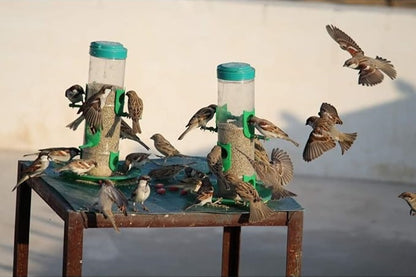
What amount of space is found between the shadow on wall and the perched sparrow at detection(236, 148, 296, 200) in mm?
4847

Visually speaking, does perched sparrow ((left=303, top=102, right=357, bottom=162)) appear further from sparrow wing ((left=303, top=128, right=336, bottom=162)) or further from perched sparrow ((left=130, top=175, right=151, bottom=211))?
perched sparrow ((left=130, top=175, right=151, bottom=211))

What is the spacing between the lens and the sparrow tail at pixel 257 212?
5.84 meters

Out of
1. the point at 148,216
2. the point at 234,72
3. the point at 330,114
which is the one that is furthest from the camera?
the point at 330,114

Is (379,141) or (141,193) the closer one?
(141,193)

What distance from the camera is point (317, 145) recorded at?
7105 millimetres

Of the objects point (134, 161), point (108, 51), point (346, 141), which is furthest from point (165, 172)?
point (346, 141)

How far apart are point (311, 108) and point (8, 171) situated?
2.90 meters

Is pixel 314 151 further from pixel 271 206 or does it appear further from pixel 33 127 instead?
pixel 33 127

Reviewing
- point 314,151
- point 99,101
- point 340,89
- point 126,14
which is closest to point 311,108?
point 340,89

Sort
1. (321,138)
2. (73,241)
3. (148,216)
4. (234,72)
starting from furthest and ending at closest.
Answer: (321,138) < (234,72) < (148,216) < (73,241)

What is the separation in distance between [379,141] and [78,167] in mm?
5670

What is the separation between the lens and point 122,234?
31.4ft

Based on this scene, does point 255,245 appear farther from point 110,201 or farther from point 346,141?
point 110,201

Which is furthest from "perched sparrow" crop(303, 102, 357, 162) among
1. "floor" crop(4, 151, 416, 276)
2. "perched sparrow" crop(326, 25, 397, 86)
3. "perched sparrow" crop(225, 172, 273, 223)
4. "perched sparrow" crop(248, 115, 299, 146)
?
"floor" crop(4, 151, 416, 276)
